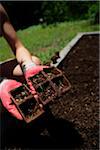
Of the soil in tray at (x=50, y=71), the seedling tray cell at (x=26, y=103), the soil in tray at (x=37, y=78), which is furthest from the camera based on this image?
the soil in tray at (x=50, y=71)

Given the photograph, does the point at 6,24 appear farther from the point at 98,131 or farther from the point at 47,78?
the point at 98,131

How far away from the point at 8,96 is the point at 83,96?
1906mm

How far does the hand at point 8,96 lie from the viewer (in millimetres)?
3074

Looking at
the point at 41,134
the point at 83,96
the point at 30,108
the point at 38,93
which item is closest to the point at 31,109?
the point at 30,108

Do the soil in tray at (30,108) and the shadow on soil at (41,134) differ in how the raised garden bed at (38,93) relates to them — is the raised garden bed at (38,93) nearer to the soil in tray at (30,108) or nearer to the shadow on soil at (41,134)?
the soil in tray at (30,108)

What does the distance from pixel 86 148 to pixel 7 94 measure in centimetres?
94

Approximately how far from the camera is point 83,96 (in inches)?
192

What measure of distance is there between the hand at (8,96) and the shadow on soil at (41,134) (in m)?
0.46

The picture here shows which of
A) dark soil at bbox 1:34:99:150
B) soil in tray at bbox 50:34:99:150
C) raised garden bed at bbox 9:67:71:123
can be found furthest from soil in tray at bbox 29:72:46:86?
soil in tray at bbox 50:34:99:150

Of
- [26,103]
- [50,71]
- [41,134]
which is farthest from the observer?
[41,134]

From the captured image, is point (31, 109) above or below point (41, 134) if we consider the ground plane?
above

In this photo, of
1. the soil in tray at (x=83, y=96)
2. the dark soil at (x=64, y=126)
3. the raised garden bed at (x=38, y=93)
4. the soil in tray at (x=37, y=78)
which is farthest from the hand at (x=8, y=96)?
the soil in tray at (x=83, y=96)

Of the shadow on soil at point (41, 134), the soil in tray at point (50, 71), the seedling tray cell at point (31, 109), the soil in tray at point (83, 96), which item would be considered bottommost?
the soil in tray at point (83, 96)

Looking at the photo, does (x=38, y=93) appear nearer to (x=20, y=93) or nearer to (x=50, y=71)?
(x=20, y=93)
